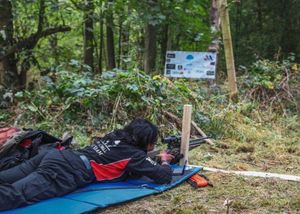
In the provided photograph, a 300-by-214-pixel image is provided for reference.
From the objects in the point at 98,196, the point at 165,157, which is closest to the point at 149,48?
the point at 165,157

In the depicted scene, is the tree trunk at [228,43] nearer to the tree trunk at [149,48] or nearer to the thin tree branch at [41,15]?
the tree trunk at [149,48]

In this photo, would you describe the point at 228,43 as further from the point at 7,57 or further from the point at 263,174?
the point at 7,57

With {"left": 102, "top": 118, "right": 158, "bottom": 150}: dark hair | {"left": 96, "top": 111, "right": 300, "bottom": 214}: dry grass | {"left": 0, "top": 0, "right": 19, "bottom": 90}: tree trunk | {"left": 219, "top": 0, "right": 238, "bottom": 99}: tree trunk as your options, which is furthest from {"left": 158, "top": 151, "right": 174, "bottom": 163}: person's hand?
{"left": 0, "top": 0, "right": 19, "bottom": 90}: tree trunk

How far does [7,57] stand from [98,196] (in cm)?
532

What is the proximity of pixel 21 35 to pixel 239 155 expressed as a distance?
200 inches

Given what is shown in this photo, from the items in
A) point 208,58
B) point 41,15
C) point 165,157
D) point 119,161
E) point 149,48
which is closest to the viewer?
point 119,161

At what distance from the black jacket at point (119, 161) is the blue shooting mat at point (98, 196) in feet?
0.36

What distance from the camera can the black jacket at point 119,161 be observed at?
4059mm

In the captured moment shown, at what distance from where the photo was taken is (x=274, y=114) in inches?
307

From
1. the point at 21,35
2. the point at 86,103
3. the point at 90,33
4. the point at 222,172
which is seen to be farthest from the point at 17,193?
the point at 90,33

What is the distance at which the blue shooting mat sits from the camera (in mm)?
3545

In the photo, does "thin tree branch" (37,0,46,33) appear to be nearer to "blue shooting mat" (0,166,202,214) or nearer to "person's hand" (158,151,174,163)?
"person's hand" (158,151,174,163)

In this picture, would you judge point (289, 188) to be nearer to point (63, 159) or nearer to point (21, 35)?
point (63, 159)

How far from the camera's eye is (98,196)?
151 inches
